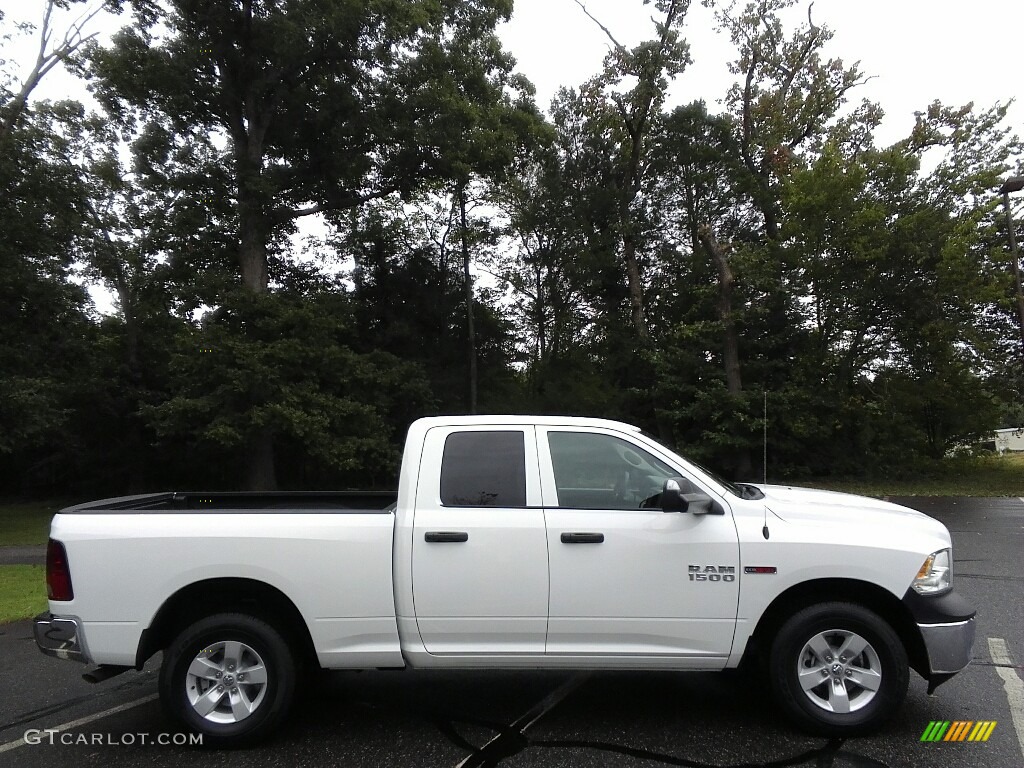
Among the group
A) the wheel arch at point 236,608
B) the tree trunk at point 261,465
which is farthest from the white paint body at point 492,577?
the tree trunk at point 261,465

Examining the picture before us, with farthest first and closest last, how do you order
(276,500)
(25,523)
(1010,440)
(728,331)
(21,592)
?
1. (1010,440)
2. (728,331)
3. (25,523)
4. (21,592)
5. (276,500)

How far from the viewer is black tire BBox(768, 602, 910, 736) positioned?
390 cm

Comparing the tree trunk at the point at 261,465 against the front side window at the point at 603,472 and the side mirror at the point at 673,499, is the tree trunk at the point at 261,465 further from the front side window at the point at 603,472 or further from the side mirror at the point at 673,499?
the side mirror at the point at 673,499

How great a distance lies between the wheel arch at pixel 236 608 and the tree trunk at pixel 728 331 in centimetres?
2059

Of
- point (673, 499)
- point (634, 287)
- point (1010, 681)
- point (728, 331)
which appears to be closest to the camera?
point (673, 499)

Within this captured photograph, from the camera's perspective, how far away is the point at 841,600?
4.04 metres

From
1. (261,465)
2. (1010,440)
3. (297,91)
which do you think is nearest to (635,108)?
(297,91)

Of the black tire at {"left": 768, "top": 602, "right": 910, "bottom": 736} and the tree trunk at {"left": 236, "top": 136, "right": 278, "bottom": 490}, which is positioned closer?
the black tire at {"left": 768, "top": 602, "right": 910, "bottom": 736}

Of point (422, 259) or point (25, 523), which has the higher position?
point (422, 259)

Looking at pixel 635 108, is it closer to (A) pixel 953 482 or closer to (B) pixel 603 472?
(A) pixel 953 482

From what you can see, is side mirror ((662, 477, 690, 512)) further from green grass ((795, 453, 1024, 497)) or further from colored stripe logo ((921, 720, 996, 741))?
green grass ((795, 453, 1024, 497))

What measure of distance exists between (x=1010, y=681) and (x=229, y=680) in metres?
5.24

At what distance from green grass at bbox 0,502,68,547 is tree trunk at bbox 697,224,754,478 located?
20237mm

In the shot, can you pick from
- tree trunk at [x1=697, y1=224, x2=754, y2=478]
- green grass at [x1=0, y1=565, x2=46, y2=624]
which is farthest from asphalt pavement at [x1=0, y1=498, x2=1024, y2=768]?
tree trunk at [x1=697, y1=224, x2=754, y2=478]
